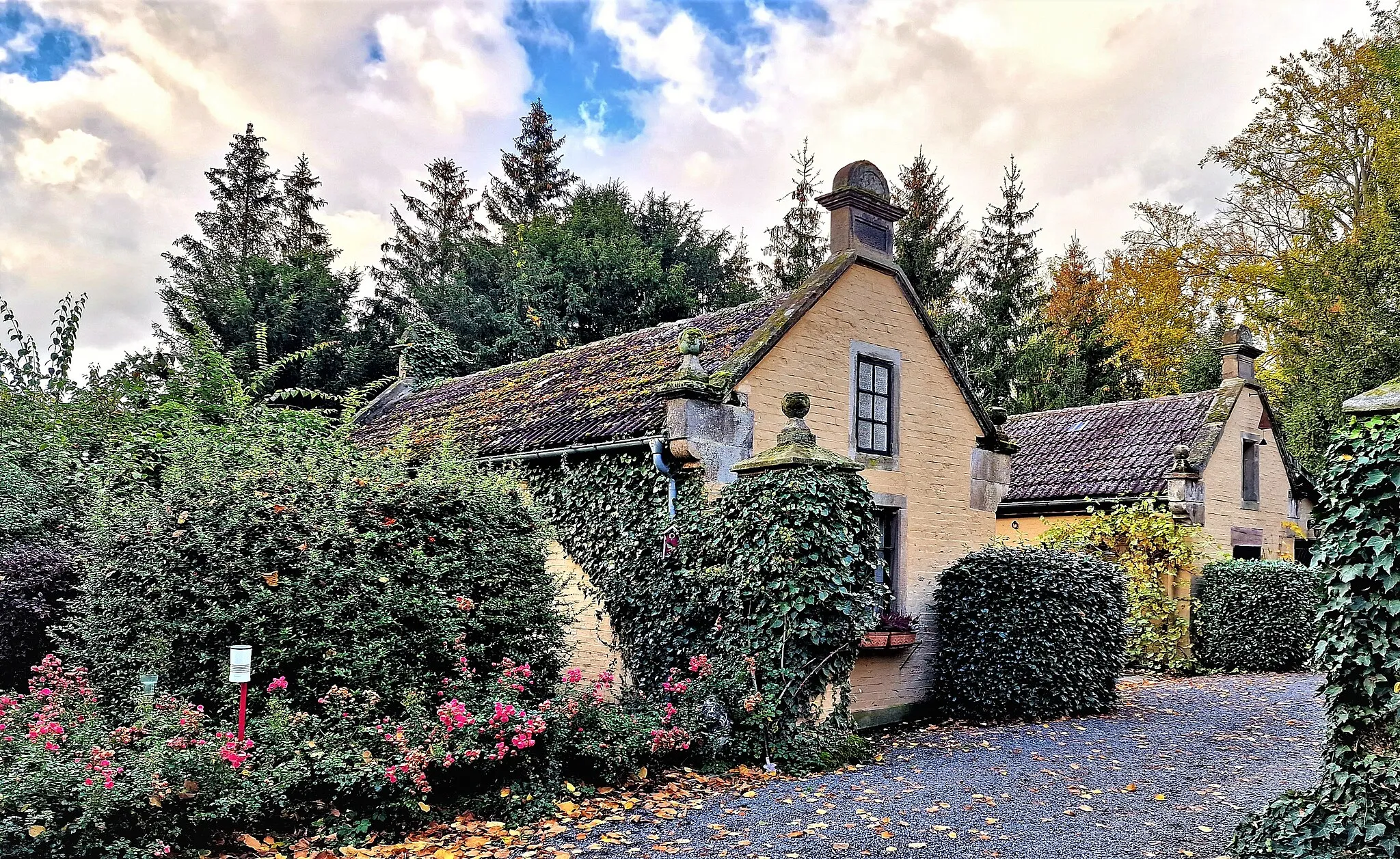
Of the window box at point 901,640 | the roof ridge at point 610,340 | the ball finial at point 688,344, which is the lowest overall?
the window box at point 901,640

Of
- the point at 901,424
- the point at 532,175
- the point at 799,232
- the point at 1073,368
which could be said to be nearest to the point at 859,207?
the point at 901,424

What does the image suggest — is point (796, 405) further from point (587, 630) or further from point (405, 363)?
point (405, 363)

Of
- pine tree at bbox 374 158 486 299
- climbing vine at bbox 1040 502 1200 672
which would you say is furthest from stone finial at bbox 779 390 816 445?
pine tree at bbox 374 158 486 299

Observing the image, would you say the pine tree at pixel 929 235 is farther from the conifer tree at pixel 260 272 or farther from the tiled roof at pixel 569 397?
the conifer tree at pixel 260 272

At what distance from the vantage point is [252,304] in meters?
26.3

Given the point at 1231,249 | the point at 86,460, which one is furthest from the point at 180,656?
the point at 1231,249

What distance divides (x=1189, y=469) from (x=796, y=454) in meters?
10.5

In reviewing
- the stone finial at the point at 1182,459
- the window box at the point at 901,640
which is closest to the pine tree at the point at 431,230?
the stone finial at the point at 1182,459

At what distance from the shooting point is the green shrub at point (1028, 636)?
1109 centimetres

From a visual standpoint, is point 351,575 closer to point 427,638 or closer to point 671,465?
point 427,638

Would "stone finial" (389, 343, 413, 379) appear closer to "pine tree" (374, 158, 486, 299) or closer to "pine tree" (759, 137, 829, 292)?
"pine tree" (374, 158, 486, 299)

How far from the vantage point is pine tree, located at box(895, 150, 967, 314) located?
30.7m

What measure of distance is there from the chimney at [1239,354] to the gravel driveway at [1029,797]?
9294 millimetres

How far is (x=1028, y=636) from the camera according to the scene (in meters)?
11.1
